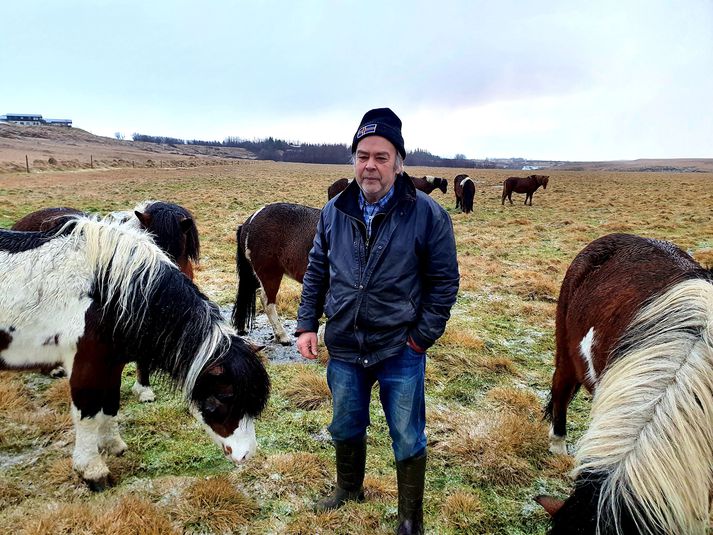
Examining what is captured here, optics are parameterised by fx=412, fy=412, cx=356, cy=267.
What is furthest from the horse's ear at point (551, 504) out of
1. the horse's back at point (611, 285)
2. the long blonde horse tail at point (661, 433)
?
the horse's back at point (611, 285)

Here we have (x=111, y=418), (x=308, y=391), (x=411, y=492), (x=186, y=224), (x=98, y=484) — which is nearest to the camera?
(x=411, y=492)

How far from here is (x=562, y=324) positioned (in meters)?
3.18

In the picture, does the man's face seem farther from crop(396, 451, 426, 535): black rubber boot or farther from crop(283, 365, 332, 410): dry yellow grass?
crop(283, 365, 332, 410): dry yellow grass

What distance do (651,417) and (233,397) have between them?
1.99 meters

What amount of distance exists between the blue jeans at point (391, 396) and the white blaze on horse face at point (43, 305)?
5.36ft

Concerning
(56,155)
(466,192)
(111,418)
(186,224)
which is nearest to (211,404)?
(111,418)

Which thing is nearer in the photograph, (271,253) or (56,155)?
(271,253)

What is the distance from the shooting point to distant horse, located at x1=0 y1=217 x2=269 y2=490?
242cm

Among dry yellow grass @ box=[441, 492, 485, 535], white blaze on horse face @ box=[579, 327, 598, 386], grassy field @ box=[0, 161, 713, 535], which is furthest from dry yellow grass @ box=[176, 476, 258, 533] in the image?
white blaze on horse face @ box=[579, 327, 598, 386]

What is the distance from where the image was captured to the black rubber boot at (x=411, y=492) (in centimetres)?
227

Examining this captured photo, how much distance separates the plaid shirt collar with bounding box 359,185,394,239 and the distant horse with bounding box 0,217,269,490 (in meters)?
1.07

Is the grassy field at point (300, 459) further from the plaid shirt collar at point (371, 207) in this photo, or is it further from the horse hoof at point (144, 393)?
the plaid shirt collar at point (371, 207)

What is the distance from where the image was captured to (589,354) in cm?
253

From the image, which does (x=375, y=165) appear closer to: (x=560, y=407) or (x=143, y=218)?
(x=560, y=407)
